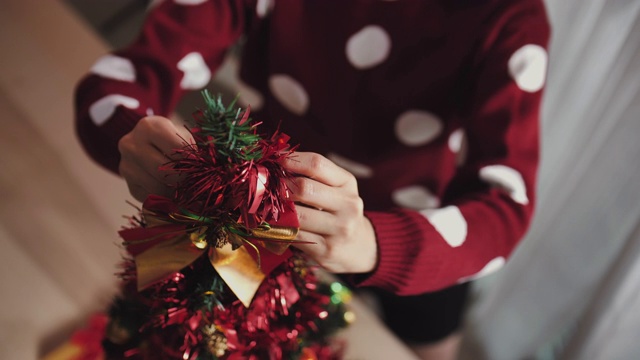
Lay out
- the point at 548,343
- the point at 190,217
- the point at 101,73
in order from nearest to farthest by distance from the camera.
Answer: the point at 190,217 → the point at 101,73 → the point at 548,343

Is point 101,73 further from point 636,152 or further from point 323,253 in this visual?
point 636,152

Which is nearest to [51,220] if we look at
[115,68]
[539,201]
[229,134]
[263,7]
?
[115,68]

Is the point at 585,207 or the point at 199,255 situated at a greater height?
the point at 199,255

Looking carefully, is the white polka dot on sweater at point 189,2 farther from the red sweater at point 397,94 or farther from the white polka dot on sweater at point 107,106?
the white polka dot on sweater at point 107,106

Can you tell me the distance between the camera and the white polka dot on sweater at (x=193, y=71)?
536mm

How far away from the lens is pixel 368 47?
54 cm

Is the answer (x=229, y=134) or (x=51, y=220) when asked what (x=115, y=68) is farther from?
(x=229, y=134)

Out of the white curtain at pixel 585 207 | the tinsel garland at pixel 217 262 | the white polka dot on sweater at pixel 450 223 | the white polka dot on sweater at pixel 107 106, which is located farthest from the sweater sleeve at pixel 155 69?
the white curtain at pixel 585 207

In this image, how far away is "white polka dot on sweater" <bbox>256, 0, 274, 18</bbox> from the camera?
57cm

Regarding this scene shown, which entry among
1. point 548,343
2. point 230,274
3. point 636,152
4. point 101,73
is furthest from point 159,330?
point 548,343

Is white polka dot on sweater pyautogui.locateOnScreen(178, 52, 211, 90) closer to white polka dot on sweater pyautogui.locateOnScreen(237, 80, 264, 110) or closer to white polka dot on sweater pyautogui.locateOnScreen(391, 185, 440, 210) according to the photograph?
white polka dot on sweater pyautogui.locateOnScreen(237, 80, 264, 110)

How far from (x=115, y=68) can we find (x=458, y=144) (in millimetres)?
364

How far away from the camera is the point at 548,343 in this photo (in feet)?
2.92

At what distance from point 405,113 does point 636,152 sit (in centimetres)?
27
